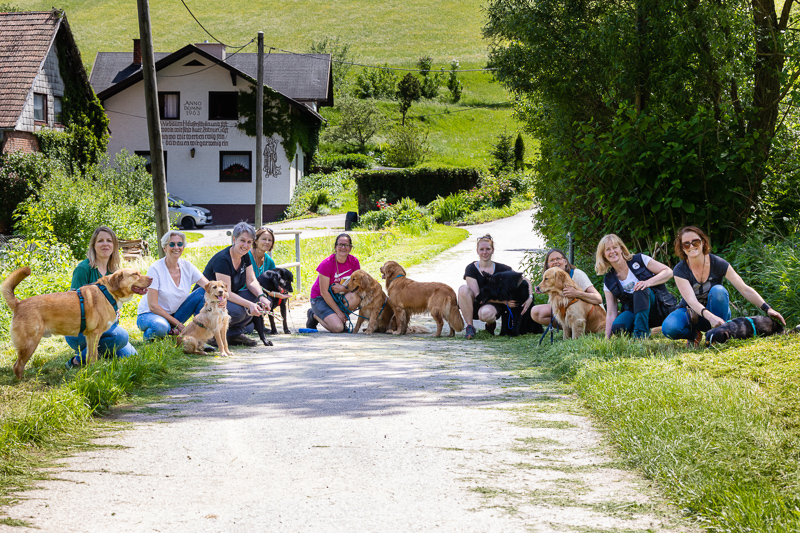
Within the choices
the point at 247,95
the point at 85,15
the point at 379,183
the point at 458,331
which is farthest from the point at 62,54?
the point at 85,15

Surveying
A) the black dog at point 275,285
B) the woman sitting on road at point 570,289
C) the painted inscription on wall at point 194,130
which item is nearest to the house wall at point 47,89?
the painted inscription on wall at point 194,130

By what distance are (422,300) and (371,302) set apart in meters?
0.78

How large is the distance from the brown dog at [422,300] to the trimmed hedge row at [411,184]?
27.6m

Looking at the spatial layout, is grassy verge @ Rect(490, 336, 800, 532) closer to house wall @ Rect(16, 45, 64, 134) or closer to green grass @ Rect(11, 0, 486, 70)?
house wall @ Rect(16, 45, 64, 134)

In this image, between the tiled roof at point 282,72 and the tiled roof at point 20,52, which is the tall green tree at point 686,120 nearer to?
the tiled roof at point 20,52

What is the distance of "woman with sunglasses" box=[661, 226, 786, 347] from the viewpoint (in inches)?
273

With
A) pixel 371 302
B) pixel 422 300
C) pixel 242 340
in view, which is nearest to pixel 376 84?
pixel 371 302

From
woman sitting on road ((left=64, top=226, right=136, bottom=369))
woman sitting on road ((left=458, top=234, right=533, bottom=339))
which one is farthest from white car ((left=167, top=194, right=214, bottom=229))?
woman sitting on road ((left=64, top=226, right=136, bottom=369))

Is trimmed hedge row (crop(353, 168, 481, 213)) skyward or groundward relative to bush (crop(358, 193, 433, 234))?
skyward

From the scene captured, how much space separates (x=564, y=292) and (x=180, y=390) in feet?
13.9

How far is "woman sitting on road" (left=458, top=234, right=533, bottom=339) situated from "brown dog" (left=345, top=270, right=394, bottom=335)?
1.16 meters

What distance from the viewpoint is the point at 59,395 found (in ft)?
15.7

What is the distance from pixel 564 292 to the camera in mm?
8039

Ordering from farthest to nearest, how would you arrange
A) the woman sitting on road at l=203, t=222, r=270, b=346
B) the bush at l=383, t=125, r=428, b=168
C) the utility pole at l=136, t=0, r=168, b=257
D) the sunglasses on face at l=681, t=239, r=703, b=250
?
the bush at l=383, t=125, r=428, b=168
the utility pole at l=136, t=0, r=168, b=257
the woman sitting on road at l=203, t=222, r=270, b=346
the sunglasses on face at l=681, t=239, r=703, b=250
